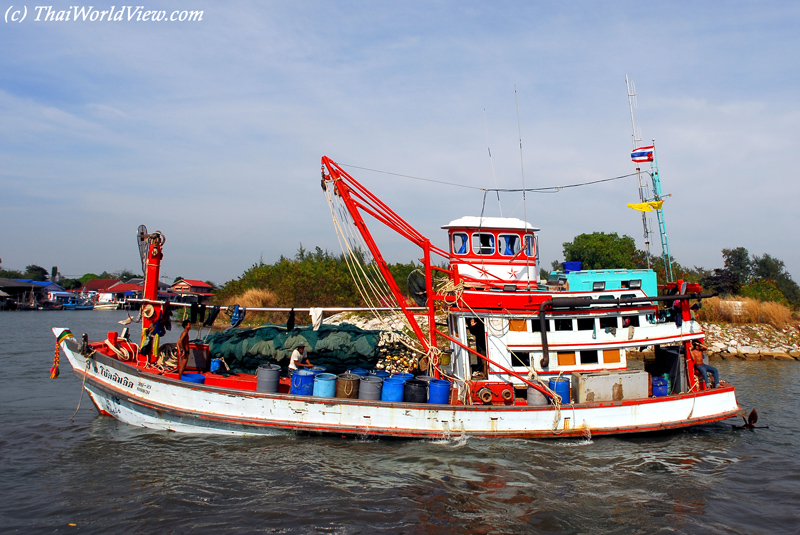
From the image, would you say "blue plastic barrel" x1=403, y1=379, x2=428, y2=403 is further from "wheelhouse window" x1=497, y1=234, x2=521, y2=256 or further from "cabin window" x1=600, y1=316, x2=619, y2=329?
"cabin window" x1=600, y1=316, x2=619, y2=329

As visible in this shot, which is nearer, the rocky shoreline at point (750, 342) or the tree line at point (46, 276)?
the rocky shoreline at point (750, 342)

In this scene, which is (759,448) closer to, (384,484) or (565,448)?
(565,448)

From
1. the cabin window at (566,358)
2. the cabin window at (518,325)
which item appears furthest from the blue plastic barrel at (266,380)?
the cabin window at (566,358)

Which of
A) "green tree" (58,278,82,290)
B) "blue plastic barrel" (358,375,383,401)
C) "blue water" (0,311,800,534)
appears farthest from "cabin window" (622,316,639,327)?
"green tree" (58,278,82,290)

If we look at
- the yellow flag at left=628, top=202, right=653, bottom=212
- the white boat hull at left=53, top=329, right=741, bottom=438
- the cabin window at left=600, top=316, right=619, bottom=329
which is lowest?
the white boat hull at left=53, top=329, right=741, bottom=438

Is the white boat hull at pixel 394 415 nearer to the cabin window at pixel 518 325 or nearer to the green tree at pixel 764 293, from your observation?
the cabin window at pixel 518 325

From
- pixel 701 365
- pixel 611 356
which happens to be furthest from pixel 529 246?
pixel 701 365

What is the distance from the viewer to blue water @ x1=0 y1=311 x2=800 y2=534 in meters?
8.10

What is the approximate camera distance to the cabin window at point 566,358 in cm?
1246

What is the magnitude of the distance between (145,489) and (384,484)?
4333mm

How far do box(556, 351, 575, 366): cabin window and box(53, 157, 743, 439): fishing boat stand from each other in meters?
0.02

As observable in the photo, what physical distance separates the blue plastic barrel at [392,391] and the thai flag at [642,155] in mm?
9085

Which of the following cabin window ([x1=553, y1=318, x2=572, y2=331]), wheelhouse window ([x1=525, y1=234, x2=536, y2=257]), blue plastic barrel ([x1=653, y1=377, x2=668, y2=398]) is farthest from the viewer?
wheelhouse window ([x1=525, y1=234, x2=536, y2=257])

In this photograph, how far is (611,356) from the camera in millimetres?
12602
